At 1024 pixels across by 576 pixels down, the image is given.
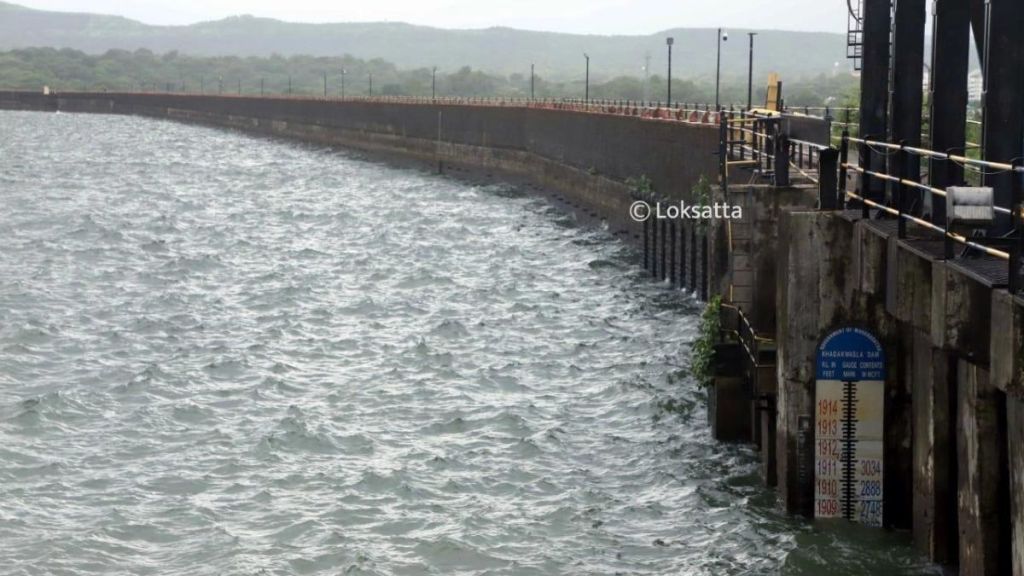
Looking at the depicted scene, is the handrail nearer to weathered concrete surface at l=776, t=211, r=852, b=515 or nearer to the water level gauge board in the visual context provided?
weathered concrete surface at l=776, t=211, r=852, b=515

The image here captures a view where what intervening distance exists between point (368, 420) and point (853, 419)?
36.7ft

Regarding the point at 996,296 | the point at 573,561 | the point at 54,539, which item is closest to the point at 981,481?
the point at 996,296

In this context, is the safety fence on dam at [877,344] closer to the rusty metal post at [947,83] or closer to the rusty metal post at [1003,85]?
the rusty metal post at [947,83]

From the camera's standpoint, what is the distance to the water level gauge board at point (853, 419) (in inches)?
741

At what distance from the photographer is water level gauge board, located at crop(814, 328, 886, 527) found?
18812 mm

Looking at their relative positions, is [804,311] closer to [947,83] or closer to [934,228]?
[934,228]

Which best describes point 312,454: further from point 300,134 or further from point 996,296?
point 300,134

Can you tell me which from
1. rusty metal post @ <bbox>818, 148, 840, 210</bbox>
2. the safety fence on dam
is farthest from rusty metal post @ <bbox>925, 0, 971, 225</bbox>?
rusty metal post @ <bbox>818, 148, 840, 210</bbox>

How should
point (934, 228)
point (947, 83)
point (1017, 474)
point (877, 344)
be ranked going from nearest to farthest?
point (1017, 474) → point (934, 228) → point (947, 83) → point (877, 344)

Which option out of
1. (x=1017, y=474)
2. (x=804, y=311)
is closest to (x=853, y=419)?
(x=804, y=311)

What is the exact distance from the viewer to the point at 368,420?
91.0ft

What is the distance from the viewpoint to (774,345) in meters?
21.3

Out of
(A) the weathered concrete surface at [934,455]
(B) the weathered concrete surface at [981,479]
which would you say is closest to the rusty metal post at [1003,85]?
(A) the weathered concrete surface at [934,455]

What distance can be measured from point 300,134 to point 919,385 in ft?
428
